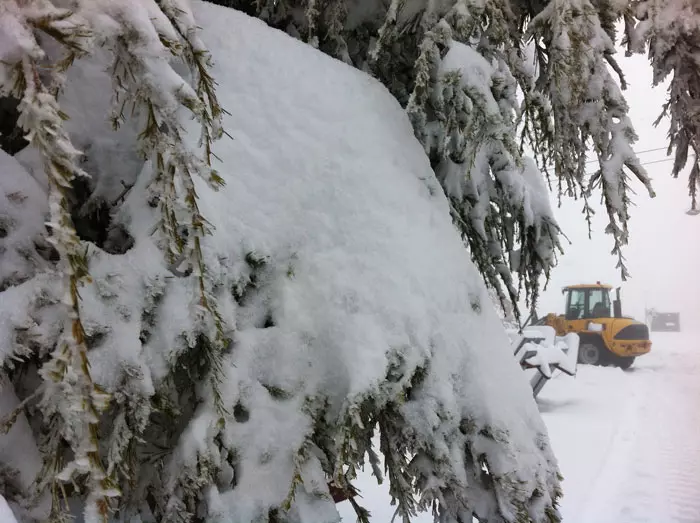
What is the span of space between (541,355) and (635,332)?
15.1 ft

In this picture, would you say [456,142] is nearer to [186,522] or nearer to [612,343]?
[186,522]

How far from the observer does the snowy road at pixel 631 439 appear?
4.67 m

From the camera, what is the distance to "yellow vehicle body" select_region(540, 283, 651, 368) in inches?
390

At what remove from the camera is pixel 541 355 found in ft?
21.8

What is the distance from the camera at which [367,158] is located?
1446mm

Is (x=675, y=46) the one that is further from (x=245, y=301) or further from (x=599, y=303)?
(x=599, y=303)

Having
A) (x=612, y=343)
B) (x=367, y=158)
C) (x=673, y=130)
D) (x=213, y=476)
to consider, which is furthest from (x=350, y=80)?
(x=612, y=343)

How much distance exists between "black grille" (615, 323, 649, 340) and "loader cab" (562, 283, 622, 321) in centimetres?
42

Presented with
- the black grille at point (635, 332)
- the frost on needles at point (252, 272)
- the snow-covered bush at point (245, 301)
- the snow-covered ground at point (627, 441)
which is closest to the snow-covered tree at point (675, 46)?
the frost on needles at point (252, 272)

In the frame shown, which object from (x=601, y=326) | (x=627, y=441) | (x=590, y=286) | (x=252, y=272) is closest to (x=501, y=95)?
(x=252, y=272)

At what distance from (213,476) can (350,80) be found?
4.16 ft

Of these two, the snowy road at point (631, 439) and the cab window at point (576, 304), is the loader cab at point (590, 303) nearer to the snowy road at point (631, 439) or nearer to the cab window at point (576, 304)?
the cab window at point (576, 304)

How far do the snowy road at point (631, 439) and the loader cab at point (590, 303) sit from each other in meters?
1.08

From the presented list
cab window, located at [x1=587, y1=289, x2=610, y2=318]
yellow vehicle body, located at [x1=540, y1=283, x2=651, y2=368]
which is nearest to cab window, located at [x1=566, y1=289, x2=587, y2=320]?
yellow vehicle body, located at [x1=540, y1=283, x2=651, y2=368]
